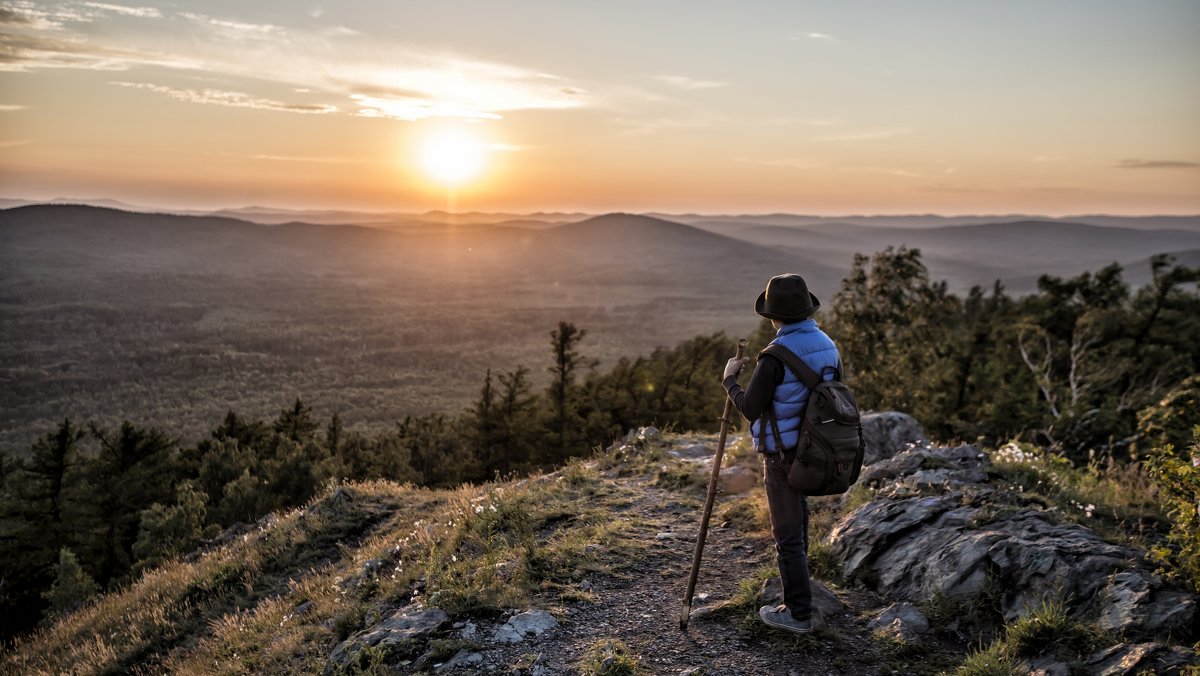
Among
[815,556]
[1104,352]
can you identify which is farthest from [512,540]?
[1104,352]

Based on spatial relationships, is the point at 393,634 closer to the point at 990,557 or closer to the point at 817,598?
the point at 817,598

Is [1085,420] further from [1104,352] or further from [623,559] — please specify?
[623,559]

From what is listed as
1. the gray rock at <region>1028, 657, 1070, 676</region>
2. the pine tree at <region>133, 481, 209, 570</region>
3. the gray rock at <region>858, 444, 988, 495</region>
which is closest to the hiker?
the gray rock at <region>1028, 657, 1070, 676</region>

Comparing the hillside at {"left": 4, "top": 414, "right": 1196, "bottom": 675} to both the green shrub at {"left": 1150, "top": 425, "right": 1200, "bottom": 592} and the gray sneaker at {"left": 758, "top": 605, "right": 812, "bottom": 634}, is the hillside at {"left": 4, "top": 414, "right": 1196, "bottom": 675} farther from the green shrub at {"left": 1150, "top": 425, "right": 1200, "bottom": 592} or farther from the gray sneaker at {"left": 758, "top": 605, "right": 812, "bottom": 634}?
the green shrub at {"left": 1150, "top": 425, "right": 1200, "bottom": 592}

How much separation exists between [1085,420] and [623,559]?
84.8 feet

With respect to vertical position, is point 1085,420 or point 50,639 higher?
point 1085,420

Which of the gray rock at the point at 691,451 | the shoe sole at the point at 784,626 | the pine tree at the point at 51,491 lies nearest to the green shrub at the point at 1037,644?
the shoe sole at the point at 784,626

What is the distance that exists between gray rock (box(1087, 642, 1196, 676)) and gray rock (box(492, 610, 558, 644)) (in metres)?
4.51

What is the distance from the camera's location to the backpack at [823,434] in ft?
16.3

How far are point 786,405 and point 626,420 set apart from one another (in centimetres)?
3514

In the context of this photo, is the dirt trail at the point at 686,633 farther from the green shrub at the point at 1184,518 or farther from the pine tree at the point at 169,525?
the pine tree at the point at 169,525

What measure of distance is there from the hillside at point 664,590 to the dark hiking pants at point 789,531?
1.17 feet

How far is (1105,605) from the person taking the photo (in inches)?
199

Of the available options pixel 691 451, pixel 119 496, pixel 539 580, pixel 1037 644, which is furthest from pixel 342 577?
pixel 119 496
